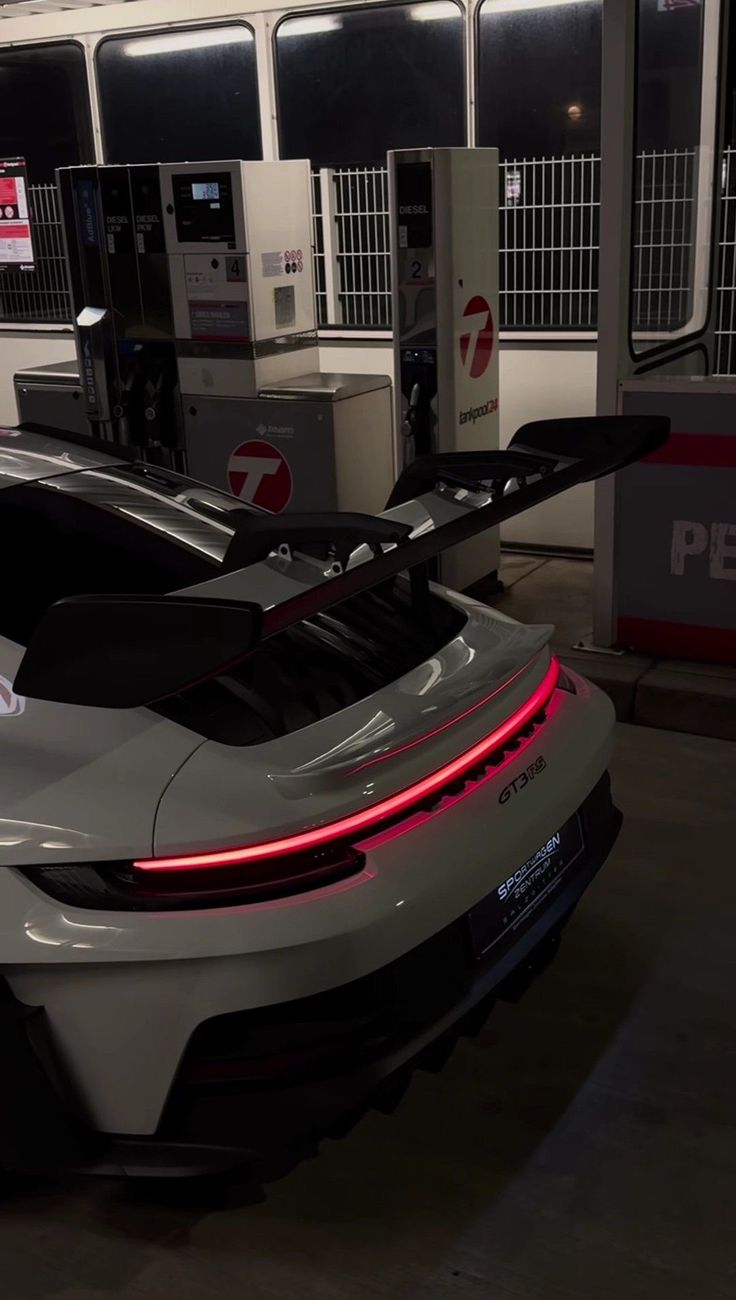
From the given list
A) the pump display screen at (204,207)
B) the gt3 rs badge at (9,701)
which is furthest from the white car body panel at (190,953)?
the pump display screen at (204,207)

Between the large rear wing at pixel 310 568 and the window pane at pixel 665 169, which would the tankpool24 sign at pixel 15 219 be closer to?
the window pane at pixel 665 169

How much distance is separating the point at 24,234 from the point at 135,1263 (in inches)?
285

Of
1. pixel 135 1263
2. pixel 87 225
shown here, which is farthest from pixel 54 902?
pixel 87 225

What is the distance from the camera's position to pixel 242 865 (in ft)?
6.07

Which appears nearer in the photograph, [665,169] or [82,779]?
[82,779]

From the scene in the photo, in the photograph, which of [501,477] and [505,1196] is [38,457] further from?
[505,1196]

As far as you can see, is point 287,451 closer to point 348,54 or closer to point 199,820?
point 348,54

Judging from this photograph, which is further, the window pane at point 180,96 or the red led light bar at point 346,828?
the window pane at point 180,96

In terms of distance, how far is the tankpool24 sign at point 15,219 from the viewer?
8000 millimetres

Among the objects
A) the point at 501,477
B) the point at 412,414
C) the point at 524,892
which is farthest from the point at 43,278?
the point at 524,892

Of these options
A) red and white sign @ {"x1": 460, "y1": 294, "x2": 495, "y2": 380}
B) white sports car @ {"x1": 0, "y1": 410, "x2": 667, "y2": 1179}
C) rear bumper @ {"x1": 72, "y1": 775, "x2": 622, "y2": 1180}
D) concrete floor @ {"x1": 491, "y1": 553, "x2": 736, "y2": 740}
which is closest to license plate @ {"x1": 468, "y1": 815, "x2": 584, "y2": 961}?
white sports car @ {"x1": 0, "y1": 410, "x2": 667, "y2": 1179}

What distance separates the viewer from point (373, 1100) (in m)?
1.91

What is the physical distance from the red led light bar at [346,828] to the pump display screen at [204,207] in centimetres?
382

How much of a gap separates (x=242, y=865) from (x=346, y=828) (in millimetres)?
173
